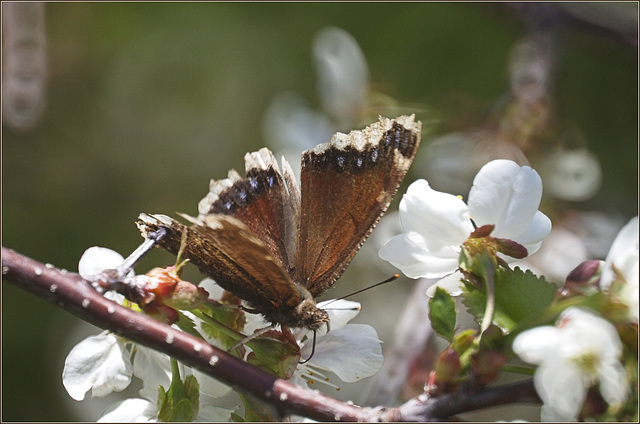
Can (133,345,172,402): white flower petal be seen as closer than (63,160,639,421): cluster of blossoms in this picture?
No

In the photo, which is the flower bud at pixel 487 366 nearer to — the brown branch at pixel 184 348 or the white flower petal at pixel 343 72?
the brown branch at pixel 184 348

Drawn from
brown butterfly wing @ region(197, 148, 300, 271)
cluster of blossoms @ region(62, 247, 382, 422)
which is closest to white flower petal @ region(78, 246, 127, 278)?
cluster of blossoms @ region(62, 247, 382, 422)

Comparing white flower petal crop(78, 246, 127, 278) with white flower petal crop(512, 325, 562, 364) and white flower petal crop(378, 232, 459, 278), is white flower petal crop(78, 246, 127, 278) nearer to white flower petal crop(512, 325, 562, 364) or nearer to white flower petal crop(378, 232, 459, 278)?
white flower petal crop(378, 232, 459, 278)

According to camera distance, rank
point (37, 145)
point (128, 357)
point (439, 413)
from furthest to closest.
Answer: point (37, 145) → point (128, 357) → point (439, 413)

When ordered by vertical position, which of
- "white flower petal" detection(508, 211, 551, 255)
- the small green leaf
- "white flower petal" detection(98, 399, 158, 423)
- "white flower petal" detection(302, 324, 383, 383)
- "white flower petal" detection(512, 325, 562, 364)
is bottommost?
"white flower petal" detection(98, 399, 158, 423)

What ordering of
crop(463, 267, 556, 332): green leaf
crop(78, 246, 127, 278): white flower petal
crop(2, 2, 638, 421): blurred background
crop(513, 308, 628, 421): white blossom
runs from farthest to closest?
A: crop(2, 2, 638, 421): blurred background
crop(78, 246, 127, 278): white flower petal
crop(463, 267, 556, 332): green leaf
crop(513, 308, 628, 421): white blossom

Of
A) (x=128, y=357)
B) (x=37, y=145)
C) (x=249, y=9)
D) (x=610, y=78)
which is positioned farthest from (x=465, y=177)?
(x=37, y=145)

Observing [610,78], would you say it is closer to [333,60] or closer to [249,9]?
[333,60]
